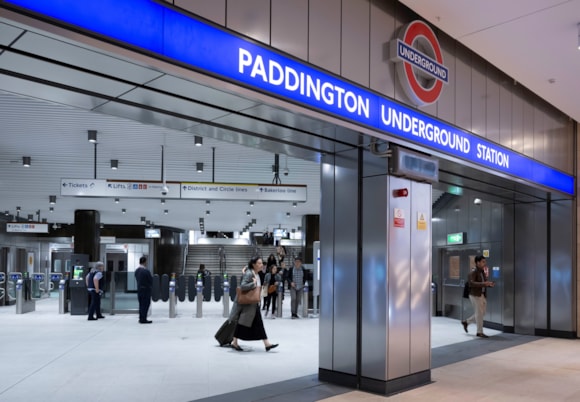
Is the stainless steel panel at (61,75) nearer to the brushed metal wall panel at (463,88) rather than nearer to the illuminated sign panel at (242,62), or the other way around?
the illuminated sign panel at (242,62)

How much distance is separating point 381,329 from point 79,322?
29.8ft

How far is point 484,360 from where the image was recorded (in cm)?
777

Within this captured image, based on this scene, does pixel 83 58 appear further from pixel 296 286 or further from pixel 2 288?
pixel 2 288

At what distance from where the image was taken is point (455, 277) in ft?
45.5

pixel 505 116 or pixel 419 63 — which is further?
pixel 505 116

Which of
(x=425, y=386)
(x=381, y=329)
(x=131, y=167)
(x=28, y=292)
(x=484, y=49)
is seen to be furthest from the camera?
(x=28, y=292)

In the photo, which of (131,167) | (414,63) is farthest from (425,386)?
(131,167)

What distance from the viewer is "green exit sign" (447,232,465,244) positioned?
13.4 m

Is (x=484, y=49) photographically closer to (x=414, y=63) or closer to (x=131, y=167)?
(x=414, y=63)

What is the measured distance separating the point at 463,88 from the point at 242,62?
3849 millimetres

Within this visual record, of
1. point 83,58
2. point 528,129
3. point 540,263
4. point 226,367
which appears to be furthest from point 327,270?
point 540,263

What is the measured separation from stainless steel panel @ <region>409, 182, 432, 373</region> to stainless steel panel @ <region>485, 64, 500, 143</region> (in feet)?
5.91

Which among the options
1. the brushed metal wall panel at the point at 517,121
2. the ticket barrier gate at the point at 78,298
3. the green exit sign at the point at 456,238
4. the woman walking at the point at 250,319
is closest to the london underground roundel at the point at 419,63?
the brushed metal wall panel at the point at 517,121

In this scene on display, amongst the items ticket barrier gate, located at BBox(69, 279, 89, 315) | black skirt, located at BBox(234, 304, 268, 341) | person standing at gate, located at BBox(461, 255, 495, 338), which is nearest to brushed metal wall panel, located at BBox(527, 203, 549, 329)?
person standing at gate, located at BBox(461, 255, 495, 338)
